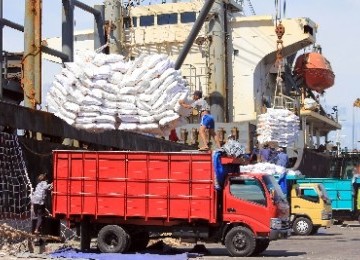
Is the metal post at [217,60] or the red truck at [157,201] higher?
the metal post at [217,60]

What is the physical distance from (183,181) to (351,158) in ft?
72.3

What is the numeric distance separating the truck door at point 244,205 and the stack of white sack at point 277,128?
47.2ft

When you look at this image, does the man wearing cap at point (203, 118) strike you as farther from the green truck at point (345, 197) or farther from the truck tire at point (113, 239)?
the green truck at point (345, 197)

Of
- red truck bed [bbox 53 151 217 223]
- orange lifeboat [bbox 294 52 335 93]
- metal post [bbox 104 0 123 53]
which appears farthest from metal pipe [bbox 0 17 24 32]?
orange lifeboat [bbox 294 52 335 93]

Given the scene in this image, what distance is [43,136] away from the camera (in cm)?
2222

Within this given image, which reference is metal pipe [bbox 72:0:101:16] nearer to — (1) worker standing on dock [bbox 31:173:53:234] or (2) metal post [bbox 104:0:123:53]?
(1) worker standing on dock [bbox 31:173:53:234]

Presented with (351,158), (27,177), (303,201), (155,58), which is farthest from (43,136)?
(351,158)

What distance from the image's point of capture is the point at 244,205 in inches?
721

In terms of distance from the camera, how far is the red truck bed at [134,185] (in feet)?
58.5

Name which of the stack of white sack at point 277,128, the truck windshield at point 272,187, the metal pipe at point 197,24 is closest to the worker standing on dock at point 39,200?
the truck windshield at point 272,187

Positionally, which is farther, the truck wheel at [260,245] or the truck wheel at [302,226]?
the truck wheel at [302,226]

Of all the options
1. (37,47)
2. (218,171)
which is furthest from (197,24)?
(218,171)

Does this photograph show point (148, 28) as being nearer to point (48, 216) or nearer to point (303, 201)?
point (303, 201)

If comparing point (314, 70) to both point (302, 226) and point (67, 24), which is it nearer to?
point (302, 226)
